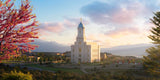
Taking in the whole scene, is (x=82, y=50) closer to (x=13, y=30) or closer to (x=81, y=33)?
(x=81, y=33)

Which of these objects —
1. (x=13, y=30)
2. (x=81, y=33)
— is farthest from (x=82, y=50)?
(x=13, y=30)

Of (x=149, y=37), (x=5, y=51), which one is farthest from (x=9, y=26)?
(x=149, y=37)

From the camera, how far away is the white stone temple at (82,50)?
38.7m

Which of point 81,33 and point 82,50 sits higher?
point 81,33

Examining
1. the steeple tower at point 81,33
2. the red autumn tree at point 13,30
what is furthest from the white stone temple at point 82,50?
the red autumn tree at point 13,30

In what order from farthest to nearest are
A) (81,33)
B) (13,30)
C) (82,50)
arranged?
(81,33), (82,50), (13,30)

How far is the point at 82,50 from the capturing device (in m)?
39.3

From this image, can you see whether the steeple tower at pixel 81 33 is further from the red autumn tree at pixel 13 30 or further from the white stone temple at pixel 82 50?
the red autumn tree at pixel 13 30

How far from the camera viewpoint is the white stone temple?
38691 mm

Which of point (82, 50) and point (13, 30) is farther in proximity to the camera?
point (82, 50)

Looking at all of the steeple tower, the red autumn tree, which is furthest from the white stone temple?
the red autumn tree

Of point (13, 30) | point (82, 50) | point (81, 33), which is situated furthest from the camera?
point (81, 33)

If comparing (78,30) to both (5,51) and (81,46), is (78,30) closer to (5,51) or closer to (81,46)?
(81,46)

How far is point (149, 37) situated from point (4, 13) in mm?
16812
